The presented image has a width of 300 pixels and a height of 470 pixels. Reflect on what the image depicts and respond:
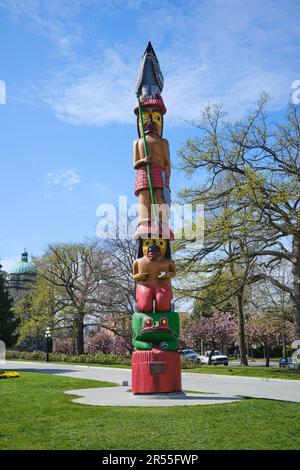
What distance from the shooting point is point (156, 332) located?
14625 mm

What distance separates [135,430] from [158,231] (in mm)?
7749

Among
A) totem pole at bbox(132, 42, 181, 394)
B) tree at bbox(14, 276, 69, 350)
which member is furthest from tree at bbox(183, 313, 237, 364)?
totem pole at bbox(132, 42, 181, 394)

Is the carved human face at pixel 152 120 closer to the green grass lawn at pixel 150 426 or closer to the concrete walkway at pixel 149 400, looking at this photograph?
the concrete walkway at pixel 149 400

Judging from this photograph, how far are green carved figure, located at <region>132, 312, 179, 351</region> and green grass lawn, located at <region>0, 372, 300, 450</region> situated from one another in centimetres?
269

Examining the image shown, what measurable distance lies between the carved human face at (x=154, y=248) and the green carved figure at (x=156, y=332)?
1.83m

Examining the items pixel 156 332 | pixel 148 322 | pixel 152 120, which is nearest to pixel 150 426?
pixel 156 332

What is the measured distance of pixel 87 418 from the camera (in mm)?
10469

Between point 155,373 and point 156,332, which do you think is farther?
point 156,332

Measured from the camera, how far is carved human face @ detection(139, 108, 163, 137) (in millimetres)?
16672

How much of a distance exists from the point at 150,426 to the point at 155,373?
4906 mm

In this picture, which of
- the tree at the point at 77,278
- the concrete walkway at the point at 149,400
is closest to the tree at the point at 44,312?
the tree at the point at 77,278

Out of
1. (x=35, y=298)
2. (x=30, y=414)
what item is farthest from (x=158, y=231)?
(x=35, y=298)

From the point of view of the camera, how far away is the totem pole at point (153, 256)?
1444 centimetres

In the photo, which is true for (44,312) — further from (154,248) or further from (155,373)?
(155,373)
